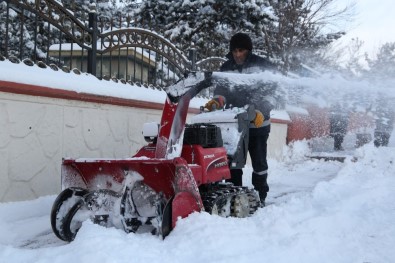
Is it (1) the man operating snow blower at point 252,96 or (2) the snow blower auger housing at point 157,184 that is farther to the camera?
(1) the man operating snow blower at point 252,96

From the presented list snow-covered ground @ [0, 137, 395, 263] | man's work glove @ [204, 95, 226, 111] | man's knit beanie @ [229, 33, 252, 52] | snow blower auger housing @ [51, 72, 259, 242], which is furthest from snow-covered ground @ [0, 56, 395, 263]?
man's work glove @ [204, 95, 226, 111]

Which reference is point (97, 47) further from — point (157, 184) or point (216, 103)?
point (157, 184)

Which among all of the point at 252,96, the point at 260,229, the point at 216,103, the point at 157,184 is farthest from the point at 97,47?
the point at 260,229

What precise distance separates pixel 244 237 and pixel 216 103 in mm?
1949

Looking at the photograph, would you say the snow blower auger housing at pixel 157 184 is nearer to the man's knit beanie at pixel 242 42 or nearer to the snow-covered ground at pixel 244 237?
the snow-covered ground at pixel 244 237

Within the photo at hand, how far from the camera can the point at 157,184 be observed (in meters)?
→ 3.57

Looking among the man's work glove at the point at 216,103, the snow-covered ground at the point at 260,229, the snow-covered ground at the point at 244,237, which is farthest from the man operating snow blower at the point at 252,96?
the snow-covered ground at the point at 244,237

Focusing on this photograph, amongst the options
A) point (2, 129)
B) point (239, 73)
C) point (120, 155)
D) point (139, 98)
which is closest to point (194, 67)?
point (139, 98)

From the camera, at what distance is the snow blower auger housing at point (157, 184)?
340 centimetres

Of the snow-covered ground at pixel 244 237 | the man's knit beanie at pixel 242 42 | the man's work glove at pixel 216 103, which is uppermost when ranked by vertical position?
the man's knit beanie at pixel 242 42

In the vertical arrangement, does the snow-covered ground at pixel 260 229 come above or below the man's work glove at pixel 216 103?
below

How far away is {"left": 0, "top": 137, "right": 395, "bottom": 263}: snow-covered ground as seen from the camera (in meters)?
2.93

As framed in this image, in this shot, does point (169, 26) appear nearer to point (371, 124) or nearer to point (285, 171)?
point (371, 124)

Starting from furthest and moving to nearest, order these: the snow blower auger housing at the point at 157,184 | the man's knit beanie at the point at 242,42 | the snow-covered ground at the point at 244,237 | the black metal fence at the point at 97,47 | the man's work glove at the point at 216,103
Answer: the black metal fence at the point at 97,47 → the man's knit beanie at the point at 242,42 → the man's work glove at the point at 216,103 → the snow blower auger housing at the point at 157,184 → the snow-covered ground at the point at 244,237
